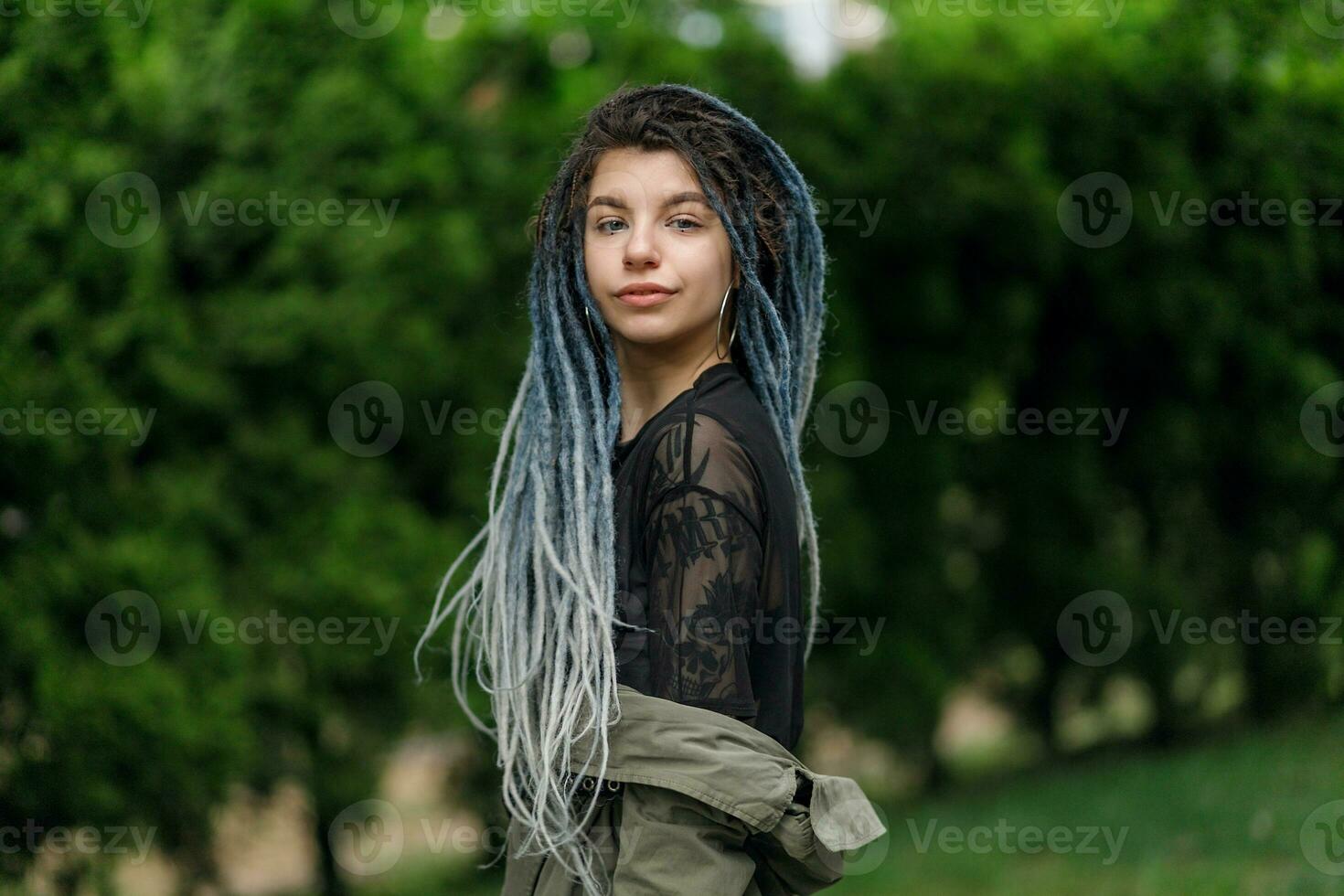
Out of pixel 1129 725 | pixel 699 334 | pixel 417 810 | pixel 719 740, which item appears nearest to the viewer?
pixel 719 740

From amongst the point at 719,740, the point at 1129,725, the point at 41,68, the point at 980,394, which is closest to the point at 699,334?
the point at 719,740

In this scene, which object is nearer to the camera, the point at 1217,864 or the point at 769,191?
the point at 769,191

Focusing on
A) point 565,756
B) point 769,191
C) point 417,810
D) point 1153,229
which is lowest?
point 417,810

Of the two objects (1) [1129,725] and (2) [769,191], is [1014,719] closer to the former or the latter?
(1) [1129,725]

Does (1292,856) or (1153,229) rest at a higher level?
(1153,229)

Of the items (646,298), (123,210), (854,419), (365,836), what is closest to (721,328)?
(646,298)

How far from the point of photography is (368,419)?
5.13 metres

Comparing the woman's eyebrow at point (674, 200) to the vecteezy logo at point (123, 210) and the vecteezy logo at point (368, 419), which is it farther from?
the vecteezy logo at point (368, 419)

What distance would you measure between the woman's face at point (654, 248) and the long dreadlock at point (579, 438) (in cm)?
3

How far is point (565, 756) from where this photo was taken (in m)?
2.02

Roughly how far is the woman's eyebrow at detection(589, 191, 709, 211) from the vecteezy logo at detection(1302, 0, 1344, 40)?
464 cm

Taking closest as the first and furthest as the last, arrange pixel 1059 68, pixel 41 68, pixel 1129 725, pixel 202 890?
pixel 41 68, pixel 202 890, pixel 1059 68, pixel 1129 725

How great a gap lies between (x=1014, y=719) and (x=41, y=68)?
580 centimetres
